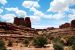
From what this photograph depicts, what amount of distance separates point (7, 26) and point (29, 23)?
31545 mm

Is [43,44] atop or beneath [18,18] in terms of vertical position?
beneath

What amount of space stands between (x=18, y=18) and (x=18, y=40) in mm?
55087

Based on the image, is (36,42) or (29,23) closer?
(36,42)

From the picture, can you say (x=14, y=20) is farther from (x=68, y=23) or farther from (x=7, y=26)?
(x=68, y=23)

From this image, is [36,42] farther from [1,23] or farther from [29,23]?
[29,23]

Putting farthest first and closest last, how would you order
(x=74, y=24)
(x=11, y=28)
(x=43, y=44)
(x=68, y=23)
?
(x=68, y=23)
(x=74, y=24)
(x=11, y=28)
(x=43, y=44)

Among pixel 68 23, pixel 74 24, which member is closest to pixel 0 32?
pixel 74 24

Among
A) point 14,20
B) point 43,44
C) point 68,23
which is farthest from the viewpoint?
point 68,23

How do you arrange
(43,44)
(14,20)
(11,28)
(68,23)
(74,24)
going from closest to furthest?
(43,44)
(11,28)
(14,20)
(74,24)
(68,23)

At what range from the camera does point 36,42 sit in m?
62.7

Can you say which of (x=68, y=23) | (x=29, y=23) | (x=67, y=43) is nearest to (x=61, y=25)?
(x=68, y=23)

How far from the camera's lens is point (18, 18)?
135 m

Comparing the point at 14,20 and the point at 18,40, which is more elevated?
the point at 14,20

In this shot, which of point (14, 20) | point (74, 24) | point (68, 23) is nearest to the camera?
point (14, 20)
